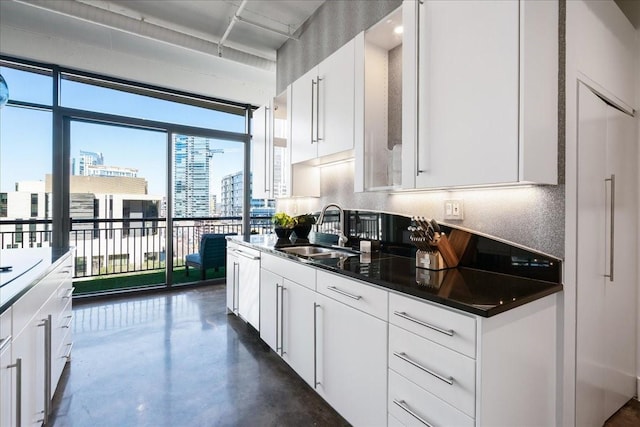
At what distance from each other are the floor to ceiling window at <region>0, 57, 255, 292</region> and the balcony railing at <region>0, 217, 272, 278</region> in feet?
0.05

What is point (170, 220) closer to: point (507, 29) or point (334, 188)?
point (334, 188)

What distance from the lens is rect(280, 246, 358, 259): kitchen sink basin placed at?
8.20ft

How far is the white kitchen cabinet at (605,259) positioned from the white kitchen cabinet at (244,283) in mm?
2207

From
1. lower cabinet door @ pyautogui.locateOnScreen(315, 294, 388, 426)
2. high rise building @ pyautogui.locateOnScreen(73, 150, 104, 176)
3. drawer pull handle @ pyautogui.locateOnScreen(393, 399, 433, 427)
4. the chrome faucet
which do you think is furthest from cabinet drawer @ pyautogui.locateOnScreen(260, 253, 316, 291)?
high rise building @ pyautogui.locateOnScreen(73, 150, 104, 176)

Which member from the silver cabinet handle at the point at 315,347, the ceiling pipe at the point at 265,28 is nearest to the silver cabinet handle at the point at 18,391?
the silver cabinet handle at the point at 315,347

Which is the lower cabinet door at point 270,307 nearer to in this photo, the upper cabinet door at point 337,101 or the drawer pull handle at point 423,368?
the upper cabinet door at point 337,101

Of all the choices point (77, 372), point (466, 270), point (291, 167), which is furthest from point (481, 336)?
point (77, 372)

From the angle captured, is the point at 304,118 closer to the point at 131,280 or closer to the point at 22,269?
the point at 22,269

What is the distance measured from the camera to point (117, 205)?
178 inches

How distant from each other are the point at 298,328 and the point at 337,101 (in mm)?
1687

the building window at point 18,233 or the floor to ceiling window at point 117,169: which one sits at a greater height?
the floor to ceiling window at point 117,169

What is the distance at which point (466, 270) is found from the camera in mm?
1753

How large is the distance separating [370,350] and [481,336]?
1.98 ft

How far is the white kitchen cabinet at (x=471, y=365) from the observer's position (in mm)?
1115
